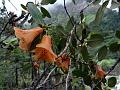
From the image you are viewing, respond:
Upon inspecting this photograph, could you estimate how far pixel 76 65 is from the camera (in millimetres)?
1086

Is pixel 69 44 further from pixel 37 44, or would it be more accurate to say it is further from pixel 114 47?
pixel 114 47

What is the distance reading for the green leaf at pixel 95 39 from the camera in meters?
1.03

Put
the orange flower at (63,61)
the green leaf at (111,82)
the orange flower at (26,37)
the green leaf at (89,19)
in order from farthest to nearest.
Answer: the green leaf at (111,82) → the green leaf at (89,19) → the orange flower at (63,61) → the orange flower at (26,37)

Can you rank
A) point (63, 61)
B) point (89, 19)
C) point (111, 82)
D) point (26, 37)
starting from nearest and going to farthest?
point (26, 37) < point (63, 61) < point (89, 19) < point (111, 82)

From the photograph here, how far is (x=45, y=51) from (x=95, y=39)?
212mm

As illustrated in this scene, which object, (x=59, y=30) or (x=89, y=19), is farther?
(x=89, y=19)

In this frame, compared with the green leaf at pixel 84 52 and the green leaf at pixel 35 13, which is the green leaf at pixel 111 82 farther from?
the green leaf at pixel 35 13

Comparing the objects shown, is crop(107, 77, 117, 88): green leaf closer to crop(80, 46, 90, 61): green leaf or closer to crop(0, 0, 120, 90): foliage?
crop(0, 0, 120, 90): foliage

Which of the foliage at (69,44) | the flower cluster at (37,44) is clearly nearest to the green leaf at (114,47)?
the foliage at (69,44)

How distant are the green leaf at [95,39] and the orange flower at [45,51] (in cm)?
17

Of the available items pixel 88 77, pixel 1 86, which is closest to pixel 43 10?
pixel 88 77

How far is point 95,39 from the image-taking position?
1.04 metres

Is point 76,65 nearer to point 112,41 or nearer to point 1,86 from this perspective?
point 112,41

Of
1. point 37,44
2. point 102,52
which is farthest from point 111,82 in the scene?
point 37,44
